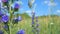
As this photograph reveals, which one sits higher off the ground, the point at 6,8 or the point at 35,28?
the point at 6,8

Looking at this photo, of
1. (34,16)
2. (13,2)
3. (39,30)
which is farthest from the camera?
(39,30)

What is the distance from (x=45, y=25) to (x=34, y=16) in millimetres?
226

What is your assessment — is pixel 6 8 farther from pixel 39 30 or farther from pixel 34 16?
pixel 39 30

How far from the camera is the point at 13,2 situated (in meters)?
0.97

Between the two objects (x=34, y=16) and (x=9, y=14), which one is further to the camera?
(x=34, y=16)

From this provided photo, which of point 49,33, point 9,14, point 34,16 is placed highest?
point 9,14

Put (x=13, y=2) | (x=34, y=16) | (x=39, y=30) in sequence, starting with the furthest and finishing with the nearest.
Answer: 1. (x=39, y=30)
2. (x=34, y=16)
3. (x=13, y=2)

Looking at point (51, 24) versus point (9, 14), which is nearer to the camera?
point (9, 14)

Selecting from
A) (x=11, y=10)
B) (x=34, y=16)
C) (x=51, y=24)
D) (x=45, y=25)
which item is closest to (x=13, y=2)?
(x=11, y=10)

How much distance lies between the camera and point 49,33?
158 cm

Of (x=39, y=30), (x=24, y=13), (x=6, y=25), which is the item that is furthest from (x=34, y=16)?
(x=6, y=25)

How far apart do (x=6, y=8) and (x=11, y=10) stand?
1.1 inches

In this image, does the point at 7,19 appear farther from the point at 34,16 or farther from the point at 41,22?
the point at 41,22

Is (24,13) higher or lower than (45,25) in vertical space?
higher
